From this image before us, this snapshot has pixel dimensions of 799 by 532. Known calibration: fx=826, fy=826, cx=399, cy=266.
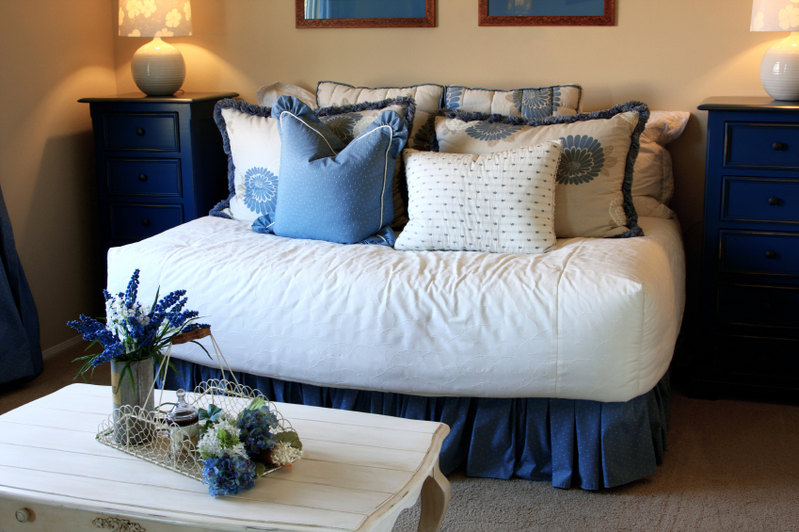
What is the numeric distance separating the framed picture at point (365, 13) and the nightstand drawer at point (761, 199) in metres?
1.37

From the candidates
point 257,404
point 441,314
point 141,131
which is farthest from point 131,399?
point 141,131

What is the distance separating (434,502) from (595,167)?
1347 mm

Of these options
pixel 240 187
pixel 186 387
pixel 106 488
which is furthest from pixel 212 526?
pixel 240 187

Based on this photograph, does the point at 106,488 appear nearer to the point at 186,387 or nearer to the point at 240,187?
the point at 186,387

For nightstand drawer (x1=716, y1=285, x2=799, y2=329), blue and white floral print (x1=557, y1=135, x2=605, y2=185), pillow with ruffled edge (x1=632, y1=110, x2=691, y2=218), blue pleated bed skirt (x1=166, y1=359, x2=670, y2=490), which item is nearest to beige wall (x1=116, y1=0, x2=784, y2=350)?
pillow with ruffled edge (x1=632, y1=110, x2=691, y2=218)

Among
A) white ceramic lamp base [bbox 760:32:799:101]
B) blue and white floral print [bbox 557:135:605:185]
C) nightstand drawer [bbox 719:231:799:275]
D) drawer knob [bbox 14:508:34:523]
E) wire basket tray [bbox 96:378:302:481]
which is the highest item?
white ceramic lamp base [bbox 760:32:799:101]

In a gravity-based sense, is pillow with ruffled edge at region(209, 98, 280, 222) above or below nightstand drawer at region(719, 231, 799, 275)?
above

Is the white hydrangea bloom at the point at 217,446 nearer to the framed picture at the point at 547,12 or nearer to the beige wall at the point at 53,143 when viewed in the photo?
the beige wall at the point at 53,143

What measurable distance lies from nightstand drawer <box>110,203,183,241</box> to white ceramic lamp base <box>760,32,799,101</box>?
2.28 meters

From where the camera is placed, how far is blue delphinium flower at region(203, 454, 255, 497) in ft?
4.86

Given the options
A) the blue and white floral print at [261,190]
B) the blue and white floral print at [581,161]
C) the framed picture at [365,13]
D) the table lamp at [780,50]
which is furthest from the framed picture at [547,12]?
the blue and white floral print at [261,190]

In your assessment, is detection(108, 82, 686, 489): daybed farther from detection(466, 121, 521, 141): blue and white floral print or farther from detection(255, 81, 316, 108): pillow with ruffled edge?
detection(255, 81, 316, 108): pillow with ruffled edge

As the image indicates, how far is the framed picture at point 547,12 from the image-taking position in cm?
320

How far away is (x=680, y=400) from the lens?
2957mm
